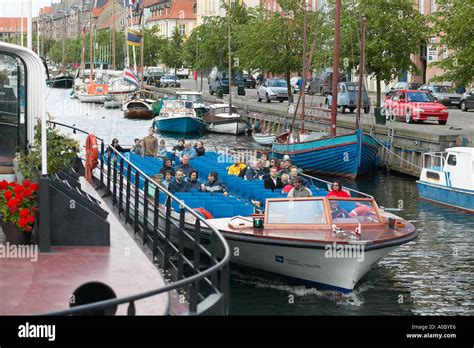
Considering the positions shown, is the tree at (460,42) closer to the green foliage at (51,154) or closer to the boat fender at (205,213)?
the boat fender at (205,213)

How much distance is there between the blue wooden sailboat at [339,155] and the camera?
38.9 metres

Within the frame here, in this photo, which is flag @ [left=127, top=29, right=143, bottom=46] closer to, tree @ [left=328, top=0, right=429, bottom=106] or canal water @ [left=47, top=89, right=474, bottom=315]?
tree @ [left=328, top=0, right=429, bottom=106]

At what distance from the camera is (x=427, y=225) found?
2786 cm

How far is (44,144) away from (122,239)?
1.86m

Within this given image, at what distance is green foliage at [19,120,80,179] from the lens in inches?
452

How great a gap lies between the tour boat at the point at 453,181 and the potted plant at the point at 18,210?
841 inches

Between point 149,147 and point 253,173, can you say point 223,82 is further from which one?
point 253,173

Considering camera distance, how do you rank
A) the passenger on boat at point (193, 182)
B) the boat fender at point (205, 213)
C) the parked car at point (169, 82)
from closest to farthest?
1. the boat fender at point (205, 213)
2. the passenger on boat at point (193, 182)
3. the parked car at point (169, 82)

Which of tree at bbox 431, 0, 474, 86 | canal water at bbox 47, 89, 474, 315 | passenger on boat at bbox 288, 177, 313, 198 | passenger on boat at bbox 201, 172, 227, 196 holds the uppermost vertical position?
tree at bbox 431, 0, 474, 86
